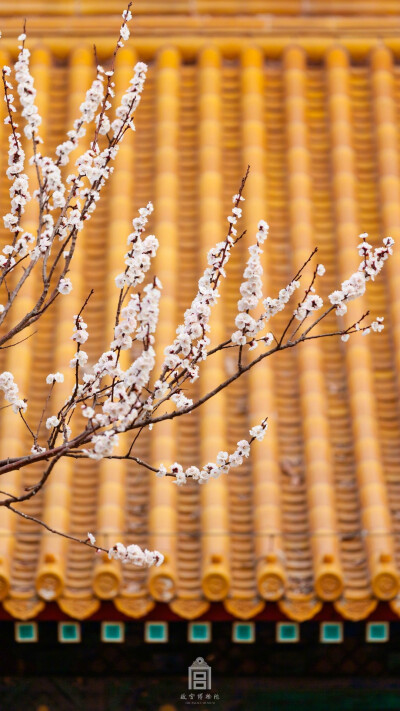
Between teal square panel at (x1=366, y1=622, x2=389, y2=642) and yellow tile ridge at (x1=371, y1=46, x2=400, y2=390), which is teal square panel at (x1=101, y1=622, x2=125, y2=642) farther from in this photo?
yellow tile ridge at (x1=371, y1=46, x2=400, y2=390)

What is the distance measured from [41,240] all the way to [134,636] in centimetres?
203

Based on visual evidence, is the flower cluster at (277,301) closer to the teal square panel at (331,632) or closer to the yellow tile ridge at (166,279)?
the yellow tile ridge at (166,279)

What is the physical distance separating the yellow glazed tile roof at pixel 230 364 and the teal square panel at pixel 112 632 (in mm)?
226

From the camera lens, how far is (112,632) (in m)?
→ 5.14

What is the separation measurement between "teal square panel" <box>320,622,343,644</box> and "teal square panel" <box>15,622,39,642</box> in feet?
4.06

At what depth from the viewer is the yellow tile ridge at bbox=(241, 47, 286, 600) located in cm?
503

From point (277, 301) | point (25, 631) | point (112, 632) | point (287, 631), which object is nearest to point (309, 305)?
point (277, 301)

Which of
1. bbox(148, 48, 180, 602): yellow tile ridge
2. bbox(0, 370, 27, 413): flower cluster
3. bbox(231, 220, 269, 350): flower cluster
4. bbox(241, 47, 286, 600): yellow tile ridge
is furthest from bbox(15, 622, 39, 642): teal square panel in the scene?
bbox(231, 220, 269, 350): flower cluster

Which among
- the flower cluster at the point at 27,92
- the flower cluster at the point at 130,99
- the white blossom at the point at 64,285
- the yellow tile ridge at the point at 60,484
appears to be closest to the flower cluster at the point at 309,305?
the white blossom at the point at 64,285

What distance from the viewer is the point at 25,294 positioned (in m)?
6.30

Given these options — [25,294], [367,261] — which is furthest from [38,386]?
[367,261]

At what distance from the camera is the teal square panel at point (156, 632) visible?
512 cm

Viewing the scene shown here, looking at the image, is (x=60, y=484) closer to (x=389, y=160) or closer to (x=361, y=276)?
(x=361, y=276)

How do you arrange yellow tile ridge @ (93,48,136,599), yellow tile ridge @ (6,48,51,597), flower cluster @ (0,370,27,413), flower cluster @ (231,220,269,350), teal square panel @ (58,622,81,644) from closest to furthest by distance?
flower cluster @ (231,220,269,350)
flower cluster @ (0,370,27,413)
yellow tile ridge @ (93,48,136,599)
teal square panel @ (58,622,81,644)
yellow tile ridge @ (6,48,51,597)
